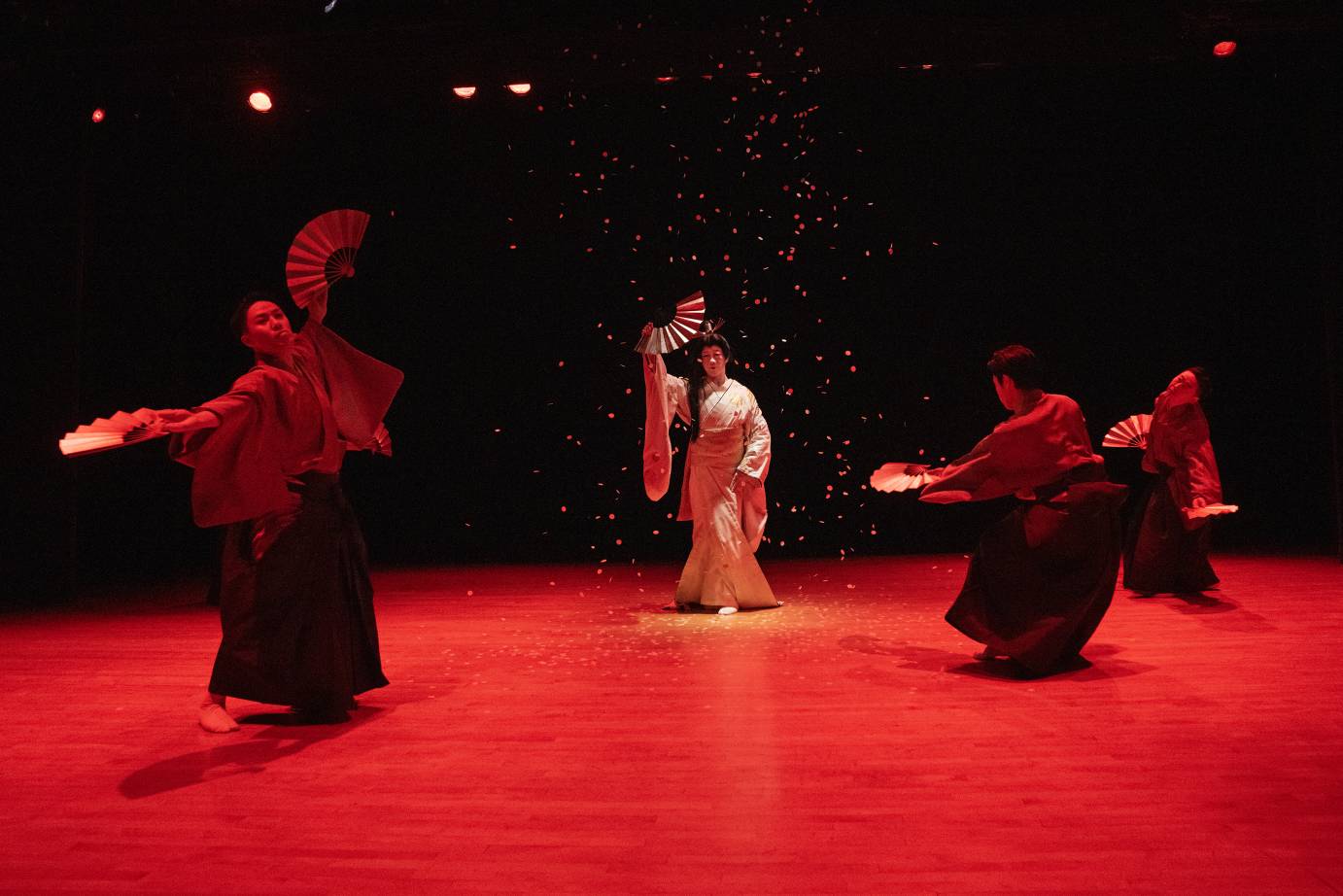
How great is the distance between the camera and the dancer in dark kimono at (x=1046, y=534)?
389cm

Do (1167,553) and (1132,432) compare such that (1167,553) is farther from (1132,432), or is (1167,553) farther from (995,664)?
(995,664)

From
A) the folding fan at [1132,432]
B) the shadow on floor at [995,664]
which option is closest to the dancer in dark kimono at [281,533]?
the shadow on floor at [995,664]

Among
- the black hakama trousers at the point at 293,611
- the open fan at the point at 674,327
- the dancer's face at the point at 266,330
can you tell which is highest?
the open fan at the point at 674,327

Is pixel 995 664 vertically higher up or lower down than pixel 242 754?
higher up

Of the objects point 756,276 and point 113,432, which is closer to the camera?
point 113,432

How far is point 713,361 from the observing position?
18.6 feet

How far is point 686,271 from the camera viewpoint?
7.38m

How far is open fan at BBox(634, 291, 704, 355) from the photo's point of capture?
5414 mm

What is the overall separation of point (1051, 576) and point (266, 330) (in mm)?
2788

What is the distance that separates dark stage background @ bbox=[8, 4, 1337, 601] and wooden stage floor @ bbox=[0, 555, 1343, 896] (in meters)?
2.75

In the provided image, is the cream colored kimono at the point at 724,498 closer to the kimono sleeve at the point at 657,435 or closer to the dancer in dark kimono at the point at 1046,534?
the kimono sleeve at the point at 657,435

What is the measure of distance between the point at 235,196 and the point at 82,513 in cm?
230

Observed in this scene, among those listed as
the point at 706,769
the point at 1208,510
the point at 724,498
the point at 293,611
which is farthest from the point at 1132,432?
the point at 293,611

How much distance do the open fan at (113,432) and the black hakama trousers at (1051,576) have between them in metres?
2.73
